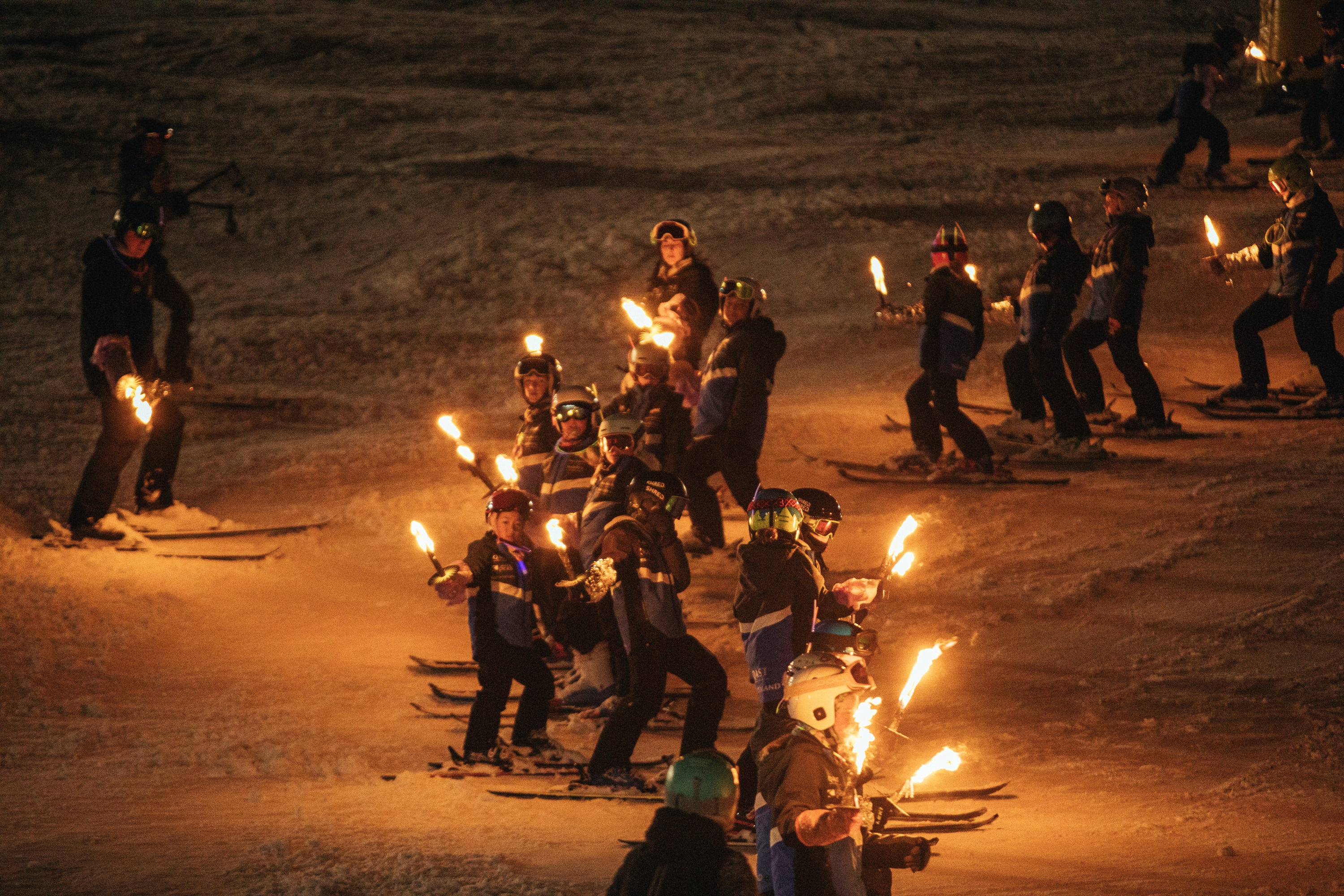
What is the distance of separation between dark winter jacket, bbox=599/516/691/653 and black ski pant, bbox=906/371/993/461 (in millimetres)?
4666

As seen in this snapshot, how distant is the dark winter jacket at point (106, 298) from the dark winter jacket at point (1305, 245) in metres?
9.25

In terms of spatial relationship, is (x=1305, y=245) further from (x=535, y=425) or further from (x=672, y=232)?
(x=535, y=425)

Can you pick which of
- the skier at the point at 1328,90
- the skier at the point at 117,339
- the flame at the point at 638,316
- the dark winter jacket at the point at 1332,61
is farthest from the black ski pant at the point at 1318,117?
the skier at the point at 117,339

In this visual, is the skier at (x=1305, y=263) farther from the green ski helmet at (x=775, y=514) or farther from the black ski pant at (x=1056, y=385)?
the green ski helmet at (x=775, y=514)

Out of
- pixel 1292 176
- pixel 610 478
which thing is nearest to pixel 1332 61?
pixel 1292 176

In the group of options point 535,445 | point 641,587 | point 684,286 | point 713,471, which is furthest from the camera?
point 684,286

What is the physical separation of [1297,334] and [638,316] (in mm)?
5799

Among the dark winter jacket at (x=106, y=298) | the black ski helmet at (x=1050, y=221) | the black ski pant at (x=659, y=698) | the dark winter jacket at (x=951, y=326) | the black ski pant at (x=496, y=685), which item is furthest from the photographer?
the black ski helmet at (x=1050, y=221)

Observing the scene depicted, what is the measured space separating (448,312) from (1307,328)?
11140 millimetres

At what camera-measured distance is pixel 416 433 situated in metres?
15.0

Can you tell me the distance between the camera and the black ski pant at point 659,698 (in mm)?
6961

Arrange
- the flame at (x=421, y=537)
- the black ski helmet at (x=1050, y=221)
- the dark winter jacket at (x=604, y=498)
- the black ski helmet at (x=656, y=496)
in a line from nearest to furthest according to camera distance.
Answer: the flame at (x=421, y=537) < the black ski helmet at (x=656, y=496) < the dark winter jacket at (x=604, y=498) < the black ski helmet at (x=1050, y=221)

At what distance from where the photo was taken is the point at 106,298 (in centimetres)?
1146

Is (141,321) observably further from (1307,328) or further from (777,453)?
(1307,328)
